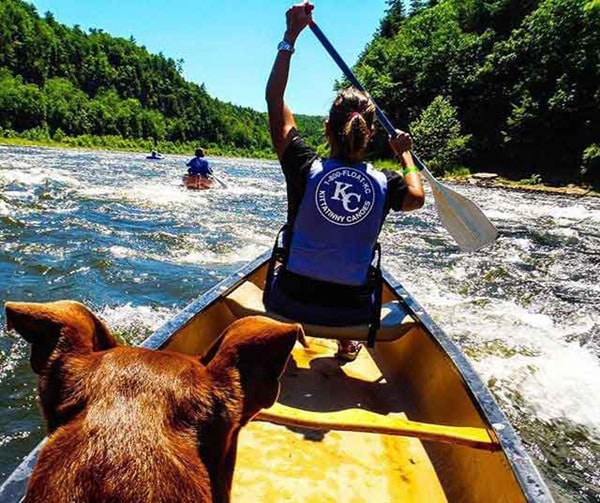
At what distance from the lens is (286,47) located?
10.1ft

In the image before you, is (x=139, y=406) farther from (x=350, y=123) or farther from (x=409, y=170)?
(x=409, y=170)

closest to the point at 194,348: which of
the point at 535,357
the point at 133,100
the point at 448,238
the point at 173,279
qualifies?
the point at 535,357

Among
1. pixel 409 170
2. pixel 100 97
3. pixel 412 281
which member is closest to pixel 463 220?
pixel 409 170

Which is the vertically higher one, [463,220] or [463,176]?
[463,220]

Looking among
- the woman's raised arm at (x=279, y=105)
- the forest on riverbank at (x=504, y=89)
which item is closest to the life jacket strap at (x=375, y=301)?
the woman's raised arm at (x=279, y=105)

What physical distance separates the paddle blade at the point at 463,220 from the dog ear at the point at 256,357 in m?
3.57

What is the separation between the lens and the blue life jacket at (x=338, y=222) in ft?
9.21

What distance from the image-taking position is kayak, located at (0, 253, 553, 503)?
2.13 metres

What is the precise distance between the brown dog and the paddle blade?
3.60m

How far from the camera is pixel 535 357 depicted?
5.26 m

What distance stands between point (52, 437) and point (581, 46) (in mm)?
35306

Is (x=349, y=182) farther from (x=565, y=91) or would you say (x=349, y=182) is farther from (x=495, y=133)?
(x=495, y=133)

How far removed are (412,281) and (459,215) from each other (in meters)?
3.58

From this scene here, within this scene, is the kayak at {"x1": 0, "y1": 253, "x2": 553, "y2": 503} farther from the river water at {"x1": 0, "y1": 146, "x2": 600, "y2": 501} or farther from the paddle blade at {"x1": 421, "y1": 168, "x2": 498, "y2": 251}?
the river water at {"x1": 0, "y1": 146, "x2": 600, "y2": 501}
